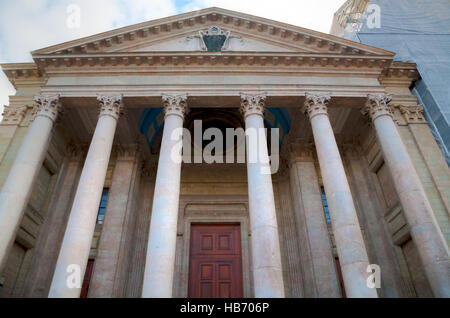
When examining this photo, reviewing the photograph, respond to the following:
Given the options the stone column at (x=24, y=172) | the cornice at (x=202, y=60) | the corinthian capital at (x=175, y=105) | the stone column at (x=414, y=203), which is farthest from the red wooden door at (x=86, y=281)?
the stone column at (x=414, y=203)

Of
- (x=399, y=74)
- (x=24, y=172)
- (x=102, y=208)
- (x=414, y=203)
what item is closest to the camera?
(x=414, y=203)

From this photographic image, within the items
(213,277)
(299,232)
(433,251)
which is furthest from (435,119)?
(213,277)

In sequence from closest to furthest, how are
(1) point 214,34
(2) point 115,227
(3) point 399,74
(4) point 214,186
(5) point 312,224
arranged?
(2) point 115,227
(5) point 312,224
(1) point 214,34
(3) point 399,74
(4) point 214,186

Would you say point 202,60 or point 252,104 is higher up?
point 202,60

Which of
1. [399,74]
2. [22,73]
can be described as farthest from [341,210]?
[22,73]

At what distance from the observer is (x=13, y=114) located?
1361 cm

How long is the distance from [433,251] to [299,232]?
586 cm

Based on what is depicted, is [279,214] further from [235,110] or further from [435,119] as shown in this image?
[435,119]

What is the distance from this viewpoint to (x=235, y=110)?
17.7m

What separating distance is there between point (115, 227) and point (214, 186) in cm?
573

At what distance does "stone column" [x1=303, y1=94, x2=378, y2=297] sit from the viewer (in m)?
8.96

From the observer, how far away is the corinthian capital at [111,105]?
39.9ft

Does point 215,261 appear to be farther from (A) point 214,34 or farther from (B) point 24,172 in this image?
(A) point 214,34

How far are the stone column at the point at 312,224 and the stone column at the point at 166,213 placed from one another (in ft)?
21.9
